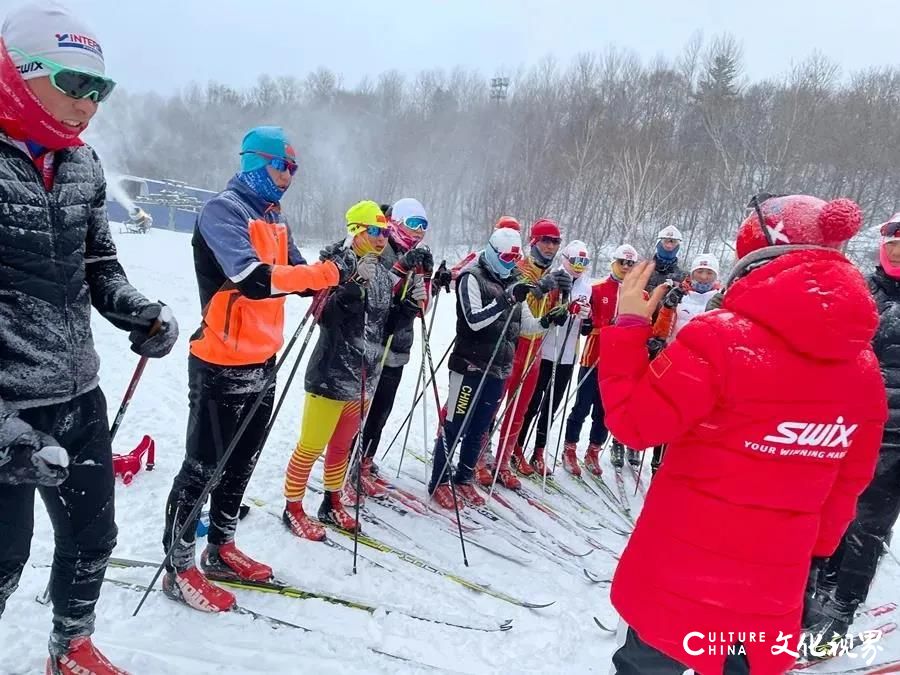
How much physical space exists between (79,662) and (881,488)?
3.85 m

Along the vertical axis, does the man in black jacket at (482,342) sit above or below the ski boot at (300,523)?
above

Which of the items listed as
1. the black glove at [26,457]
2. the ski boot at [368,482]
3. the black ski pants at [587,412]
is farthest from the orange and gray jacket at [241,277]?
the black ski pants at [587,412]

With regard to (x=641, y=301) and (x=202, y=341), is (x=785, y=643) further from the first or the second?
(x=202, y=341)

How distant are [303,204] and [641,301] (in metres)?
35.8

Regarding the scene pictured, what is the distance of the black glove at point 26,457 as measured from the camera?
1.52 metres

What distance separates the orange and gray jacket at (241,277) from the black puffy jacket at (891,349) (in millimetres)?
2899

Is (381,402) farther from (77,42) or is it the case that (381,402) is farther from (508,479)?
(77,42)

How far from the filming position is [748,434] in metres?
1.42

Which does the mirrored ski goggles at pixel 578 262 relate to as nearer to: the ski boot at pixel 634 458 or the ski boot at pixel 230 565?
the ski boot at pixel 634 458

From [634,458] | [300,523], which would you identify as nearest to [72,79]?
[300,523]

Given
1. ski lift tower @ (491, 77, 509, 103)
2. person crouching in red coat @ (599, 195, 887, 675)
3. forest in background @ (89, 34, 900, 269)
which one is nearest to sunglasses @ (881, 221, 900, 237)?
person crouching in red coat @ (599, 195, 887, 675)

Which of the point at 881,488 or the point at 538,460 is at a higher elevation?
the point at 881,488

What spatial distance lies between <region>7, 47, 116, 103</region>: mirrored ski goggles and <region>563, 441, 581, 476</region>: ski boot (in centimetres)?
457

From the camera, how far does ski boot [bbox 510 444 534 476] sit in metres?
4.95
